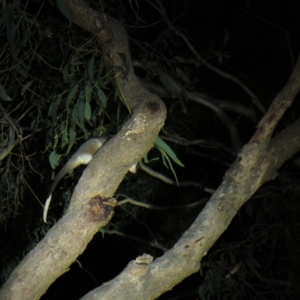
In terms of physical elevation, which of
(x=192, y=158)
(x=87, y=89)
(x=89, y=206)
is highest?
(x=87, y=89)

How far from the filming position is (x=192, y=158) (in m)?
5.82

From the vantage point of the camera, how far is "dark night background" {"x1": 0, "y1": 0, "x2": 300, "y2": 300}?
3.64 meters

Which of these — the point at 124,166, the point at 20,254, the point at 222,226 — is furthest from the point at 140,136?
the point at 20,254

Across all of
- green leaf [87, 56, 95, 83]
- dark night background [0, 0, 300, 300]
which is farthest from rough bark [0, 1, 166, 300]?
dark night background [0, 0, 300, 300]

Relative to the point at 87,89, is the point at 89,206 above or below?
below

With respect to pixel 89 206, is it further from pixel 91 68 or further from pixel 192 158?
pixel 192 158

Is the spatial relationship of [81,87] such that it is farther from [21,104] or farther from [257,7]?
[257,7]

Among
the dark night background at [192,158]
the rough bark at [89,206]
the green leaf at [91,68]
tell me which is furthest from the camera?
the dark night background at [192,158]

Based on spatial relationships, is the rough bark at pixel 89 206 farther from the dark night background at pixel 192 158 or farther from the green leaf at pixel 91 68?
the dark night background at pixel 192 158

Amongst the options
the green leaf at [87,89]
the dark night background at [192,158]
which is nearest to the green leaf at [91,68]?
the green leaf at [87,89]

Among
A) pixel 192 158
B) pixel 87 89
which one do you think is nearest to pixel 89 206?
pixel 87 89

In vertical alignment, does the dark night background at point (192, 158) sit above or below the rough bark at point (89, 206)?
below

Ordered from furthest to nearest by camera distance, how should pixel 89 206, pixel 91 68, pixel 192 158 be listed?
pixel 192 158
pixel 91 68
pixel 89 206

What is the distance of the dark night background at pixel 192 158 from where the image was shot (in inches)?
143
